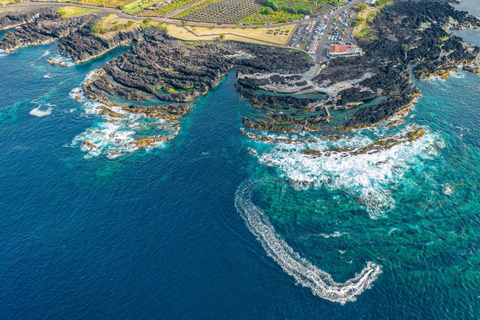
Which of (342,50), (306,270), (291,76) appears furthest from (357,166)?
(342,50)

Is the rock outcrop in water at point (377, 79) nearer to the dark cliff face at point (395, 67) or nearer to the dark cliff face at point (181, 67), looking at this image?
the dark cliff face at point (395, 67)

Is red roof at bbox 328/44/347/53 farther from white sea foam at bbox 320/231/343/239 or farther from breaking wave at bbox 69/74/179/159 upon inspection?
white sea foam at bbox 320/231/343/239

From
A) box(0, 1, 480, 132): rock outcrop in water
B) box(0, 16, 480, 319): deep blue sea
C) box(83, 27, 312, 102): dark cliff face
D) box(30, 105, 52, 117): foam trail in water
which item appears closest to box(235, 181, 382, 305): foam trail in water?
box(0, 16, 480, 319): deep blue sea

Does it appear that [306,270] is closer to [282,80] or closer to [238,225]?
[238,225]

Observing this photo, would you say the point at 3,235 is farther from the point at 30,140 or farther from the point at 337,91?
the point at 337,91

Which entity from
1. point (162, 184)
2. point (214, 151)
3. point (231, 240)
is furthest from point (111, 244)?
point (214, 151)

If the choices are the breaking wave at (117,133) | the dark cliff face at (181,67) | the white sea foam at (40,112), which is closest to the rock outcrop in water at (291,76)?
the dark cliff face at (181,67)

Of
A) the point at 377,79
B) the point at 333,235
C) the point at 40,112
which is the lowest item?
the point at 40,112
